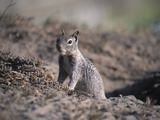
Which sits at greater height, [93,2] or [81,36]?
[93,2]

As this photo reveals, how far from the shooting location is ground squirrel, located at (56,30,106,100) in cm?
837

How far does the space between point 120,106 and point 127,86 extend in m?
4.40

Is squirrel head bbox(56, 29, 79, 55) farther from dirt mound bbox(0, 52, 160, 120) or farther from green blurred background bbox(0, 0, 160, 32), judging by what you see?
green blurred background bbox(0, 0, 160, 32)

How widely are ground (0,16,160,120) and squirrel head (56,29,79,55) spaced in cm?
43

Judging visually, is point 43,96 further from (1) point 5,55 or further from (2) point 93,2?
(2) point 93,2

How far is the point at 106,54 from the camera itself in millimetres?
12727

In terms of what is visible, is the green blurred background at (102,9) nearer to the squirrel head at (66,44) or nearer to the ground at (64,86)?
the ground at (64,86)

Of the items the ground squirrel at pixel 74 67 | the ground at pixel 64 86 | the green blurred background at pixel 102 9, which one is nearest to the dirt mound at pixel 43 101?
the ground at pixel 64 86

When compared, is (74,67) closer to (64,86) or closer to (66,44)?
(66,44)

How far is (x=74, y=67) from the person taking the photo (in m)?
8.55

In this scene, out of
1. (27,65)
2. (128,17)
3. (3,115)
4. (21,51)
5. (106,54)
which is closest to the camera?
(3,115)

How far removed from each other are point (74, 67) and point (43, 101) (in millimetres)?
1994

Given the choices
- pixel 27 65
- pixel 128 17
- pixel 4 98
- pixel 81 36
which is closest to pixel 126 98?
pixel 27 65

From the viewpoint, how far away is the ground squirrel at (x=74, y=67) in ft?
27.5
